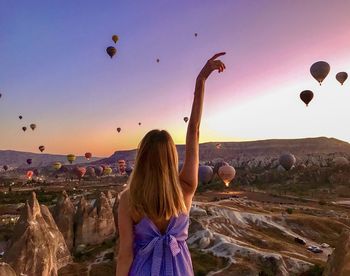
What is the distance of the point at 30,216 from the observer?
22.4 metres

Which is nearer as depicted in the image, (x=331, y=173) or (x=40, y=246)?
(x=40, y=246)

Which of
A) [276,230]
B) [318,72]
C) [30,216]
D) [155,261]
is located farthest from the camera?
[276,230]

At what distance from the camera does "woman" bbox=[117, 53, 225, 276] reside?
9.31 ft

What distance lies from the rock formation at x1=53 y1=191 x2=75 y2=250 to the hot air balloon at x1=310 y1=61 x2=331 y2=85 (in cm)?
2486

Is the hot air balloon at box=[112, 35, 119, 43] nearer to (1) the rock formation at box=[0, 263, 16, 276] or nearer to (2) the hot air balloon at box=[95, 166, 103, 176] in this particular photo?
(1) the rock formation at box=[0, 263, 16, 276]

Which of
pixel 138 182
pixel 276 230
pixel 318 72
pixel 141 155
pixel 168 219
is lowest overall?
pixel 276 230

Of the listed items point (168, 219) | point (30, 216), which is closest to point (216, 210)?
point (30, 216)

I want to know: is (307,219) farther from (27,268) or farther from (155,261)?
(155,261)

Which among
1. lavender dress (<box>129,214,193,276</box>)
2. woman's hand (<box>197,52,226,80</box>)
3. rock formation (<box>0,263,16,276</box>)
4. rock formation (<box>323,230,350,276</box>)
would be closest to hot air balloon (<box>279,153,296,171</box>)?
rock formation (<box>323,230,350,276</box>)

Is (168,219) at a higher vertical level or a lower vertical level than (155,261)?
higher

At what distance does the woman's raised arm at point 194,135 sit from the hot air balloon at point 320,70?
119ft

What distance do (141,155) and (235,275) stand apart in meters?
26.8

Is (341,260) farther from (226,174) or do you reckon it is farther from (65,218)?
(226,174)

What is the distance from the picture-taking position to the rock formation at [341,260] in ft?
31.9
